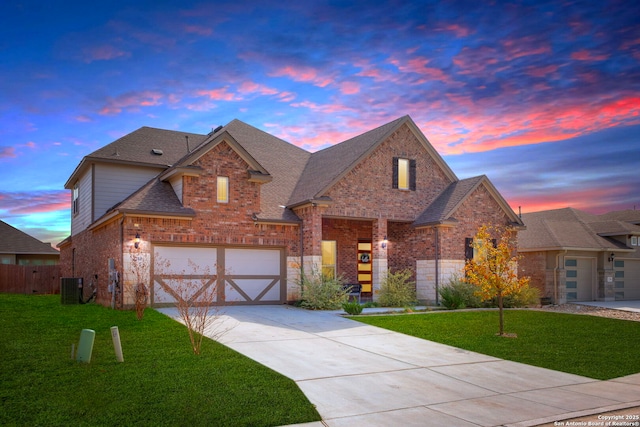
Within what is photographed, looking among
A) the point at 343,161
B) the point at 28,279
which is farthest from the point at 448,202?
the point at 28,279

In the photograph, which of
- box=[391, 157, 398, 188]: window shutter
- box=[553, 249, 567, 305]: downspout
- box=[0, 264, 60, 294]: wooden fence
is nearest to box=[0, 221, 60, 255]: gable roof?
box=[0, 264, 60, 294]: wooden fence

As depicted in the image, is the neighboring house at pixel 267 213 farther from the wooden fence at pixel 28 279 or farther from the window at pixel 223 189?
the wooden fence at pixel 28 279

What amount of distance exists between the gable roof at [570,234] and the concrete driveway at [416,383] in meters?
14.9

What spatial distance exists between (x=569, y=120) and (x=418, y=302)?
919cm

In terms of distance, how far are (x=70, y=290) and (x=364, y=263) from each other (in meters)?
12.7

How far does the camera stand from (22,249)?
3772cm

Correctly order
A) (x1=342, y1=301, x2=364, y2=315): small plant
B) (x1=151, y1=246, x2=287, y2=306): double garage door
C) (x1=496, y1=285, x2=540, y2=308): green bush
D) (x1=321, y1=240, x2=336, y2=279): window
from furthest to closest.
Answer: (x1=321, y1=240, x2=336, y2=279): window
(x1=496, y1=285, x2=540, y2=308): green bush
(x1=151, y1=246, x2=287, y2=306): double garage door
(x1=342, y1=301, x2=364, y2=315): small plant

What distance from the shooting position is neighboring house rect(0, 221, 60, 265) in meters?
37.3

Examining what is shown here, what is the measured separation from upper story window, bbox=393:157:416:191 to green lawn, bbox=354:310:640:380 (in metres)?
6.47

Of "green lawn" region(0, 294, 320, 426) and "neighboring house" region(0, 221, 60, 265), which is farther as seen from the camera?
"neighboring house" region(0, 221, 60, 265)

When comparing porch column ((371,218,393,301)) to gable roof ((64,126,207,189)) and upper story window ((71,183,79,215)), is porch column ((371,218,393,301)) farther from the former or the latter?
upper story window ((71,183,79,215))

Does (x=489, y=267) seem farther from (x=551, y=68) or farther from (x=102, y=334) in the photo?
(x=102, y=334)

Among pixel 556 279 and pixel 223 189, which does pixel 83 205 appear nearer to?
pixel 223 189

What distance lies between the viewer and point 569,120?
19.3 m
